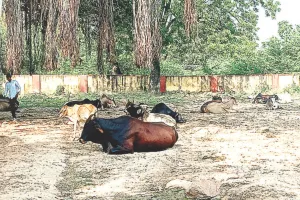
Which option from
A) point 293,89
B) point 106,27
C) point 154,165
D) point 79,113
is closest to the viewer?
point 154,165

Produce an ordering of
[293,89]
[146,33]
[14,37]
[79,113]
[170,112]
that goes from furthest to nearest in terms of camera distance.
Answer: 1. [293,89]
2. [170,112]
3. [79,113]
4. [14,37]
5. [146,33]

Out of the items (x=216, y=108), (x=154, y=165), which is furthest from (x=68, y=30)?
(x=216, y=108)

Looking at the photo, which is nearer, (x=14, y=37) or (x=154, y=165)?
(x=154, y=165)

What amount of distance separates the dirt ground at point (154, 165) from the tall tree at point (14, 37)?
171cm

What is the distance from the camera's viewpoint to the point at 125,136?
983cm

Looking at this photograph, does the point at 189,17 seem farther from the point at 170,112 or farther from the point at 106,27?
the point at 170,112

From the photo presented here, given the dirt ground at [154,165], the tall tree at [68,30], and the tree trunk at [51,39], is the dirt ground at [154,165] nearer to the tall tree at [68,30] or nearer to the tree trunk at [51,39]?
the tree trunk at [51,39]

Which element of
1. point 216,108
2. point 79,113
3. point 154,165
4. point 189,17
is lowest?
point 154,165

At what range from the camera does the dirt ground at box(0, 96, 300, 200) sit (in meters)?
6.74

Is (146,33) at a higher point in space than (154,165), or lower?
higher

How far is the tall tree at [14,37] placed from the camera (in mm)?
12523

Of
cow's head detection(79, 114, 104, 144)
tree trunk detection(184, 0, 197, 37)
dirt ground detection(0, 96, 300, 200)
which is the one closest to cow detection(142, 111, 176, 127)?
dirt ground detection(0, 96, 300, 200)

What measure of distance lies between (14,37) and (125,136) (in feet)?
15.1

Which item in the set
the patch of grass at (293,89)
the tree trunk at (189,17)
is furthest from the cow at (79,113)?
the patch of grass at (293,89)
